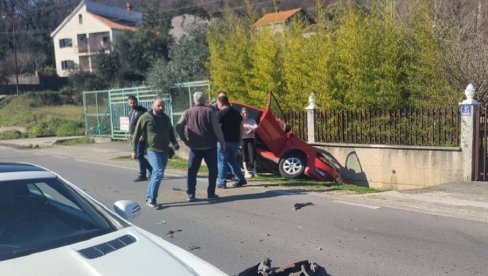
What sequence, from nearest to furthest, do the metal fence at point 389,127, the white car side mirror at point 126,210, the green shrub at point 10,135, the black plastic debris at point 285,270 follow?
the white car side mirror at point 126,210 < the black plastic debris at point 285,270 < the metal fence at point 389,127 < the green shrub at point 10,135

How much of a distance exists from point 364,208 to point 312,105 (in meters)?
5.48

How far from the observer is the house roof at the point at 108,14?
220 ft

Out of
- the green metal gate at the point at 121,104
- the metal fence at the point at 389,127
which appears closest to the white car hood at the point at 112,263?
the metal fence at the point at 389,127

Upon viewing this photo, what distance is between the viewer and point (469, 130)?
400 inches

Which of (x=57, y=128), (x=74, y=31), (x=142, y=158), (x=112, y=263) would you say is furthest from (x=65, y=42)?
(x=112, y=263)

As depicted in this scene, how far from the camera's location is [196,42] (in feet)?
82.1

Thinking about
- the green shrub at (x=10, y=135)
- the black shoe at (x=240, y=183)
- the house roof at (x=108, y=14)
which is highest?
the house roof at (x=108, y=14)

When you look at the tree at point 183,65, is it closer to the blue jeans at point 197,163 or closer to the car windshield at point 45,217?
the blue jeans at point 197,163

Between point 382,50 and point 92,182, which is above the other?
point 382,50

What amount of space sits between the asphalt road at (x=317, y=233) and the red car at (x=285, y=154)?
5.75ft

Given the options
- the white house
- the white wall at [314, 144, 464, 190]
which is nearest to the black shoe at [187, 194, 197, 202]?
the white wall at [314, 144, 464, 190]

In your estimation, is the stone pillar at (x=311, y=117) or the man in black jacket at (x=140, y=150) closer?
the man in black jacket at (x=140, y=150)

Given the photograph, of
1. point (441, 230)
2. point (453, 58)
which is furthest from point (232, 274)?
point (453, 58)

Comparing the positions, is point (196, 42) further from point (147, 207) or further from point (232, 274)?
point (232, 274)
